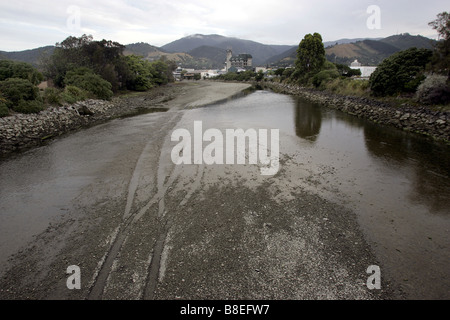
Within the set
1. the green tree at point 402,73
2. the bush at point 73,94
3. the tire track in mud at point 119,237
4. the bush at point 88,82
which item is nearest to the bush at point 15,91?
the bush at point 73,94

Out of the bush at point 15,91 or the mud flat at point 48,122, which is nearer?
the mud flat at point 48,122

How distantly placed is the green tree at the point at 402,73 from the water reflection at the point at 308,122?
6.82m

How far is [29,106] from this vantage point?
782 inches

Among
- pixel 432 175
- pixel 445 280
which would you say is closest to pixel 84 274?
pixel 445 280

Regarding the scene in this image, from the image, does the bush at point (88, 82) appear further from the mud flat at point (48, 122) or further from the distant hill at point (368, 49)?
the distant hill at point (368, 49)

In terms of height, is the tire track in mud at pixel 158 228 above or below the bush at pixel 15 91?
below

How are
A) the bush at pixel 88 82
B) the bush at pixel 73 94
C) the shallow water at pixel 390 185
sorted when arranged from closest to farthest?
the shallow water at pixel 390 185 < the bush at pixel 73 94 < the bush at pixel 88 82

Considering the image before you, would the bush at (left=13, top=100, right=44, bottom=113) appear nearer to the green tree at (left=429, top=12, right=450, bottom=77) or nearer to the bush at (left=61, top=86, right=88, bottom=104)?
the bush at (left=61, top=86, right=88, bottom=104)

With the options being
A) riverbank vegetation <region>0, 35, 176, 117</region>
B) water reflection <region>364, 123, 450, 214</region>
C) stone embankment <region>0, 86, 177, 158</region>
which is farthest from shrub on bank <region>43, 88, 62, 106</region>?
water reflection <region>364, 123, 450, 214</region>

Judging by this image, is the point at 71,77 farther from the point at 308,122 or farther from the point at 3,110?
the point at 308,122

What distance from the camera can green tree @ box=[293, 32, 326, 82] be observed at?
49331 mm

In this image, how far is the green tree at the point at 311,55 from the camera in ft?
162

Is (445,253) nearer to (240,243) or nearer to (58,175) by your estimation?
(240,243)
